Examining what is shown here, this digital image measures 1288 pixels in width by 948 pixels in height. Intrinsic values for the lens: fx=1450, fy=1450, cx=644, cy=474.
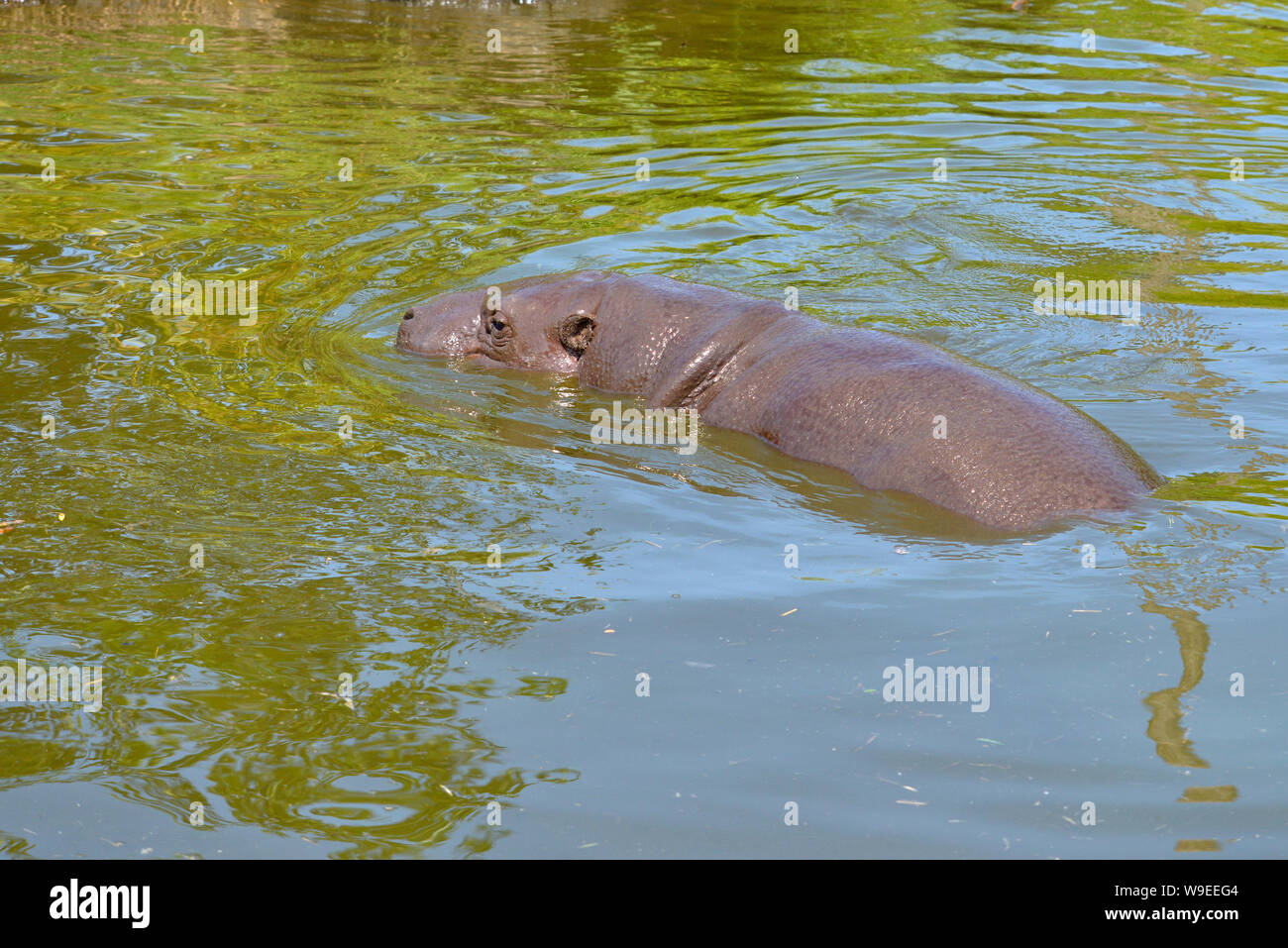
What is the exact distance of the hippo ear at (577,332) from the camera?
28.5ft

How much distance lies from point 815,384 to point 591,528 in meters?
1.50

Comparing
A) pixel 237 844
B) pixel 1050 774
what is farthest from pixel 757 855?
pixel 237 844

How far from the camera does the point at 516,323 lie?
355 inches

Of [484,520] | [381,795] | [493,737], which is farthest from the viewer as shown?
[484,520]

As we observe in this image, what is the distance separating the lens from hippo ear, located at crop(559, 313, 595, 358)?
8.68m

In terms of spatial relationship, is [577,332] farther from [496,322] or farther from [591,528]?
[591,528]

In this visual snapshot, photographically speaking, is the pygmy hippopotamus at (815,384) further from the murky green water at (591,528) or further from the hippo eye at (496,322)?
the murky green water at (591,528)

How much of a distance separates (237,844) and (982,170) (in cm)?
1104

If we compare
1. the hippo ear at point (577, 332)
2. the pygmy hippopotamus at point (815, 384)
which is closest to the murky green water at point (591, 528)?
the pygmy hippopotamus at point (815, 384)

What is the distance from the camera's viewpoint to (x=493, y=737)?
484cm

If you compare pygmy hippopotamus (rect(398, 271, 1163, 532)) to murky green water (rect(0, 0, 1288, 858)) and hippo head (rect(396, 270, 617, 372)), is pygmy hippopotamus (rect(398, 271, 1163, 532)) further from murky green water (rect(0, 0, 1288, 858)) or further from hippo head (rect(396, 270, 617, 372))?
murky green water (rect(0, 0, 1288, 858))

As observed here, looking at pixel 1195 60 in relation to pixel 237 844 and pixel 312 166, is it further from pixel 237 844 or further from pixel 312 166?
pixel 237 844

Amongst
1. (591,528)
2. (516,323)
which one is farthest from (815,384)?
(516,323)

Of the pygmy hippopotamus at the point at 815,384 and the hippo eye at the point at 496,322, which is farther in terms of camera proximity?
the hippo eye at the point at 496,322
